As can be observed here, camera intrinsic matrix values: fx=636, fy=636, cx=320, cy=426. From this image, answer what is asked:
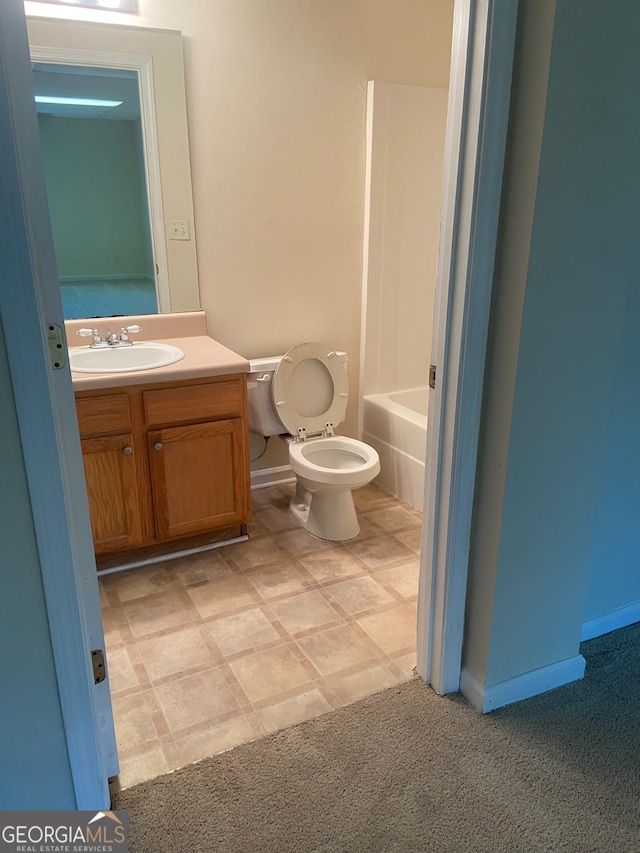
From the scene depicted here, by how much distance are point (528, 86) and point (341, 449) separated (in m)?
1.81

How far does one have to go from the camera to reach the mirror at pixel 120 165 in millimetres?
2371

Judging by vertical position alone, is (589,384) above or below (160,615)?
above

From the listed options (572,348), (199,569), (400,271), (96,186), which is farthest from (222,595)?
(400,271)

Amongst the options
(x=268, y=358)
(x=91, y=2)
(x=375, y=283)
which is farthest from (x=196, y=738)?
(x=91, y=2)

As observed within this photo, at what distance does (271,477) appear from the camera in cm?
330

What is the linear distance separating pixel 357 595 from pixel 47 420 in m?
1.50

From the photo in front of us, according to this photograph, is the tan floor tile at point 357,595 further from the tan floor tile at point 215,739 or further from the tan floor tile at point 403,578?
the tan floor tile at point 215,739

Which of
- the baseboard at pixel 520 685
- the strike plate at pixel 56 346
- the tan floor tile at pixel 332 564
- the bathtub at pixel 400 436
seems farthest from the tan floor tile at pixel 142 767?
the bathtub at pixel 400 436

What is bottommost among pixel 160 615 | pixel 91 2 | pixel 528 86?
pixel 160 615

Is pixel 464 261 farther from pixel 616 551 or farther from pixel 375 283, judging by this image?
pixel 375 283

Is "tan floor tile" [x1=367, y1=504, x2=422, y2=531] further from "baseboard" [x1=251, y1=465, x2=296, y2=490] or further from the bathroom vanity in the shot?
the bathroom vanity

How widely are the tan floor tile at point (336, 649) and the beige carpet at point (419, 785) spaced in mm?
182

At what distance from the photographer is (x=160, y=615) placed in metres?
2.24

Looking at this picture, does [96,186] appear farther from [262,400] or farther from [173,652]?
[173,652]
